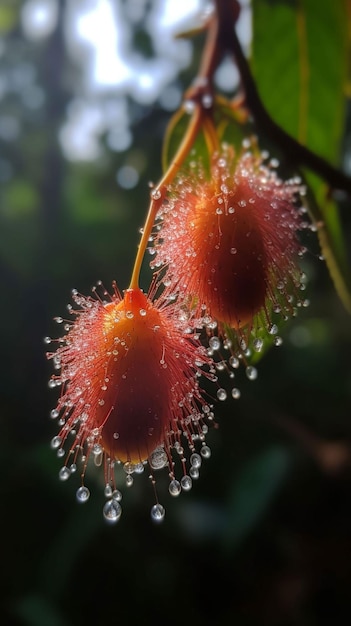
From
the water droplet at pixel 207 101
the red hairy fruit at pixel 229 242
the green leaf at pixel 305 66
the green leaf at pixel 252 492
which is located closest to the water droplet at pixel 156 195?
the red hairy fruit at pixel 229 242

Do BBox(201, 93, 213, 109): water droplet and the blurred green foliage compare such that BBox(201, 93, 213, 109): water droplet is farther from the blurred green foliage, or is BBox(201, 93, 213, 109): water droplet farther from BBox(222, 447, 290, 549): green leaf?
BBox(222, 447, 290, 549): green leaf

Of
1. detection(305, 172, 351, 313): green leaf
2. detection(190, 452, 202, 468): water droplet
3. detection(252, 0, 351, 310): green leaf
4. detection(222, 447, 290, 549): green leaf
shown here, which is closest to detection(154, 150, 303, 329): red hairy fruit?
detection(190, 452, 202, 468): water droplet

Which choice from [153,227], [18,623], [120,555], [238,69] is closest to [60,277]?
[120,555]

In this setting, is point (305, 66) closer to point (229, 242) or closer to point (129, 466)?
point (229, 242)

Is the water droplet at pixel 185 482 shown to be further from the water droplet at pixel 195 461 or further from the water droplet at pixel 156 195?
the water droplet at pixel 156 195

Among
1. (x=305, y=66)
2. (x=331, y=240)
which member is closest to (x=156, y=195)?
(x=331, y=240)

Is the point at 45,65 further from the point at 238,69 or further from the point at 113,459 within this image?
the point at 113,459
